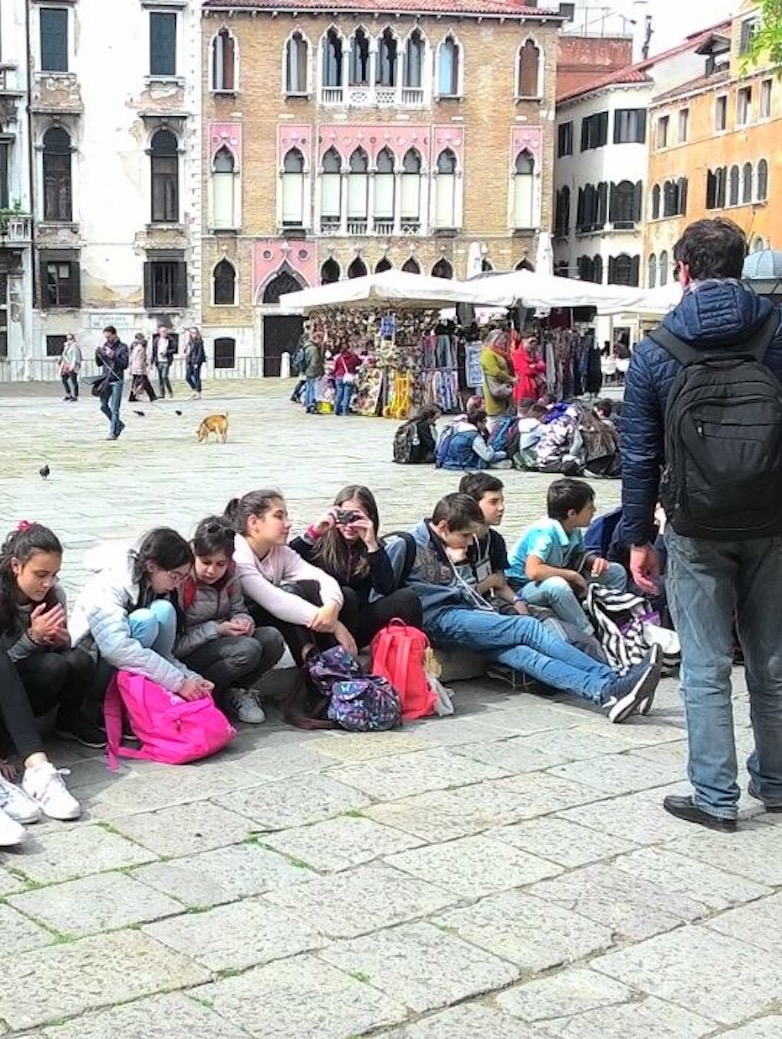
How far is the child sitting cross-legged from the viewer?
593 cm

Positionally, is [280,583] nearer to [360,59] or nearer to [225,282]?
[225,282]

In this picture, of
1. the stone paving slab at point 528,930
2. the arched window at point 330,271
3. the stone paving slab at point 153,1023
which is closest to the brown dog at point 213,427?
the stone paving slab at point 528,930

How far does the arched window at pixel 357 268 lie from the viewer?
49528 millimetres

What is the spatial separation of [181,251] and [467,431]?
33.2 meters

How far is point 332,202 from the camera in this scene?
162ft

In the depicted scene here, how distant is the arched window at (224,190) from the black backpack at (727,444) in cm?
4538

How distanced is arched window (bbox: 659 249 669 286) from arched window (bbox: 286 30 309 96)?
44.2ft

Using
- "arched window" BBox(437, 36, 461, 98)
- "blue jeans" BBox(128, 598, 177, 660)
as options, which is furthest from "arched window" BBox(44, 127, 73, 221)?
"blue jeans" BBox(128, 598, 177, 660)

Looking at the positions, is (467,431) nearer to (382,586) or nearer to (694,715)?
(382,586)

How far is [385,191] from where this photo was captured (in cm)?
4950

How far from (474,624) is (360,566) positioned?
59 centimetres

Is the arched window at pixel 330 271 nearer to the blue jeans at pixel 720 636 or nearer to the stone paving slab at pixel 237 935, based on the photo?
the blue jeans at pixel 720 636

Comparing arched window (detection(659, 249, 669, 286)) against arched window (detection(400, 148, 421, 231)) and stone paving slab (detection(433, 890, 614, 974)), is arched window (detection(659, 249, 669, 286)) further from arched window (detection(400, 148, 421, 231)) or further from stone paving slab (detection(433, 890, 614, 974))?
stone paving slab (detection(433, 890, 614, 974))

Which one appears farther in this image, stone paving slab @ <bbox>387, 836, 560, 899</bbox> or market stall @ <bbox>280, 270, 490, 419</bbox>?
market stall @ <bbox>280, 270, 490, 419</bbox>
